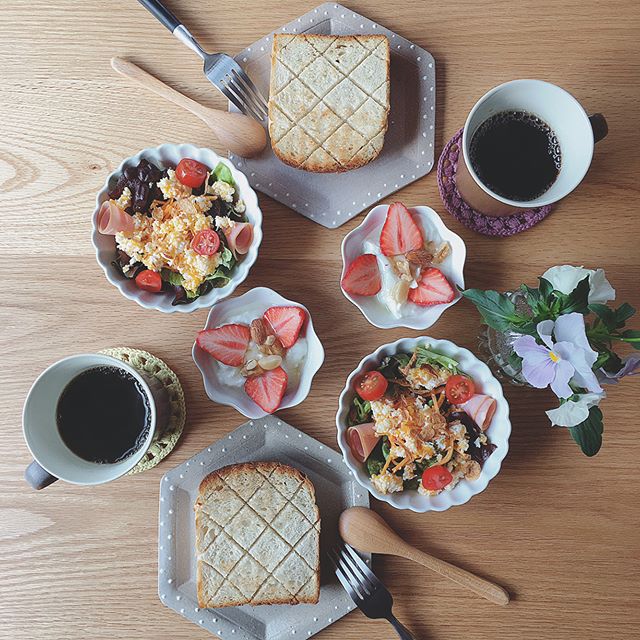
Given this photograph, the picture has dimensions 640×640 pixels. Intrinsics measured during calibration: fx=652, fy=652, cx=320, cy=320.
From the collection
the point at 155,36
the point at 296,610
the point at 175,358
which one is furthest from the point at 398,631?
the point at 155,36

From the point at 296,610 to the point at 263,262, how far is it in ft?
2.56

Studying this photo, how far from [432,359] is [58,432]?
776 mm

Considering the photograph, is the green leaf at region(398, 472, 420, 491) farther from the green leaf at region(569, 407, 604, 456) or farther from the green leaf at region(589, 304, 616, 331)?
the green leaf at region(589, 304, 616, 331)

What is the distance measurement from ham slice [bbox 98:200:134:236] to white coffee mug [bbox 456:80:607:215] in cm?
70

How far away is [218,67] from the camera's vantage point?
1430 millimetres

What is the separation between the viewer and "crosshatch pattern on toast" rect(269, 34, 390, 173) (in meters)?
1.42

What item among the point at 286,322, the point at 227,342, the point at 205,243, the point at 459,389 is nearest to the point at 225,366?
the point at 227,342

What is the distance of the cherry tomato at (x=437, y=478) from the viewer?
132cm

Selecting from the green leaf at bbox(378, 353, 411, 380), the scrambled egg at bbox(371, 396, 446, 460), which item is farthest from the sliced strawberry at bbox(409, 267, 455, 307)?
the scrambled egg at bbox(371, 396, 446, 460)

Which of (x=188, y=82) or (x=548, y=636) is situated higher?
(x=188, y=82)

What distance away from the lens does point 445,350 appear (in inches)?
53.7

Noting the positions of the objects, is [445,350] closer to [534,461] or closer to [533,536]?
[534,461]

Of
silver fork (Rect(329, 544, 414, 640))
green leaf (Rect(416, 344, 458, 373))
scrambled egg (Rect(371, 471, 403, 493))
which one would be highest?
green leaf (Rect(416, 344, 458, 373))

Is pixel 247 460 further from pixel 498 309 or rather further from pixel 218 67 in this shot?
pixel 218 67
